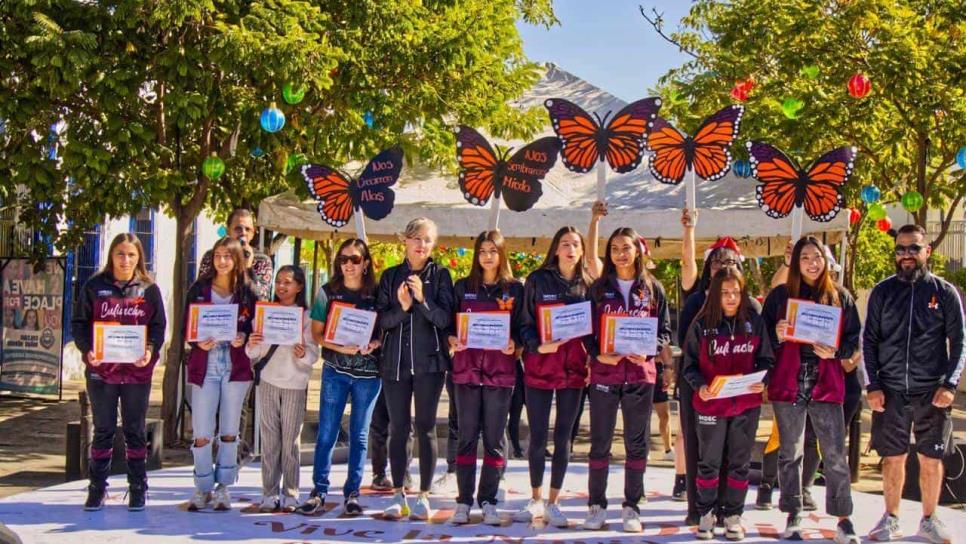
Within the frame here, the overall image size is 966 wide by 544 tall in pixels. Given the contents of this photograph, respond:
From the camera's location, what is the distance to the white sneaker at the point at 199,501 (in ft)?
24.2

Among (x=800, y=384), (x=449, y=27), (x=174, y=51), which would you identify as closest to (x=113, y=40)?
(x=174, y=51)

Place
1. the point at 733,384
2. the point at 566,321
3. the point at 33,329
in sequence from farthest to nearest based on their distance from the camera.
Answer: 1. the point at 33,329
2. the point at 566,321
3. the point at 733,384

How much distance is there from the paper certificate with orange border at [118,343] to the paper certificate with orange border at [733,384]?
11.6 ft

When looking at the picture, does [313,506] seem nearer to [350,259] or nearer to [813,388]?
[350,259]

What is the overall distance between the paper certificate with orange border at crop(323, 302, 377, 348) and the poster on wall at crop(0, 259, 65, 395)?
425 inches

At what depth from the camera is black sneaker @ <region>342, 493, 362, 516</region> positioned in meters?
7.19

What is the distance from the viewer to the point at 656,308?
6938 millimetres

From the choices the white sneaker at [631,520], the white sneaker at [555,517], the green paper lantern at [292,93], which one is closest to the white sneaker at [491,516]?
the white sneaker at [555,517]

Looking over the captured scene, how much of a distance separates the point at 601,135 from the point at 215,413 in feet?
10.7

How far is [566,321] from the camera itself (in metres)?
6.73

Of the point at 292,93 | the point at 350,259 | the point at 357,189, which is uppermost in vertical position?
the point at 292,93

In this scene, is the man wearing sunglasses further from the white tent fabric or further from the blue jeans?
the white tent fabric

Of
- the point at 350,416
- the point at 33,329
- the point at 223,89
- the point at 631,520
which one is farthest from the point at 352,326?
the point at 33,329

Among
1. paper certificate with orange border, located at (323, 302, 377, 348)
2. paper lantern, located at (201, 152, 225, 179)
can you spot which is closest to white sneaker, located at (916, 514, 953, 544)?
paper certificate with orange border, located at (323, 302, 377, 348)
